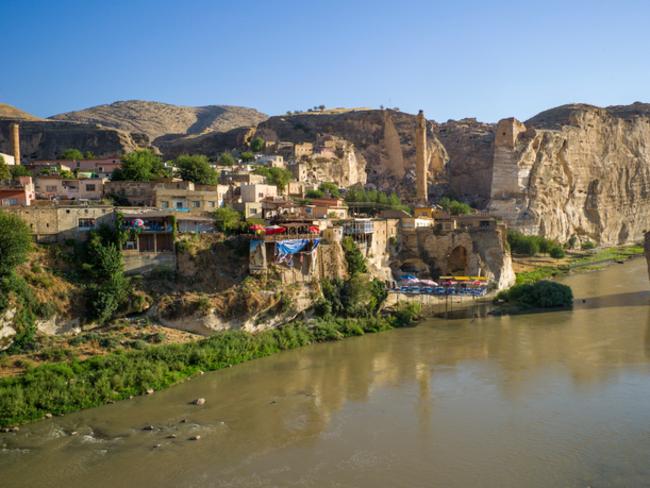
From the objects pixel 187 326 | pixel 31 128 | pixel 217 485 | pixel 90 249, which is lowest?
pixel 217 485

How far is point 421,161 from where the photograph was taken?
39.4 m

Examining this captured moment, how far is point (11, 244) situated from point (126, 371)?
4322 mm

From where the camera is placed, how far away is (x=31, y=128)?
3872 centimetres

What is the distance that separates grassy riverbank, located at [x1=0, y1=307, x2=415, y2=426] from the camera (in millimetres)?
12664

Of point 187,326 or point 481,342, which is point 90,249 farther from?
point 481,342

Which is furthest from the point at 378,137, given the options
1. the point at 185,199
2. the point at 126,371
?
the point at 126,371

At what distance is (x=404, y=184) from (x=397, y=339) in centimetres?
2503

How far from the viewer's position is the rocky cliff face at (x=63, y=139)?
36.9 meters

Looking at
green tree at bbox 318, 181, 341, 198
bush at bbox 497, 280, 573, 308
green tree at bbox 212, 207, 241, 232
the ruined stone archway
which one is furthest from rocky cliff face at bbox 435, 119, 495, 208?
green tree at bbox 212, 207, 241, 232

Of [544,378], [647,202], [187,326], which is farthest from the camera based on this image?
[647,202]

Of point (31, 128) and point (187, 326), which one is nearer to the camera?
point (187, 326)

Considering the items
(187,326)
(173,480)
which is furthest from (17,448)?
(187,326)

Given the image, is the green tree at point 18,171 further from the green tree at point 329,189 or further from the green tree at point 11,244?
the green tree at point 329,189

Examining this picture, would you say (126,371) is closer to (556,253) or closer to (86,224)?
(86,224)
